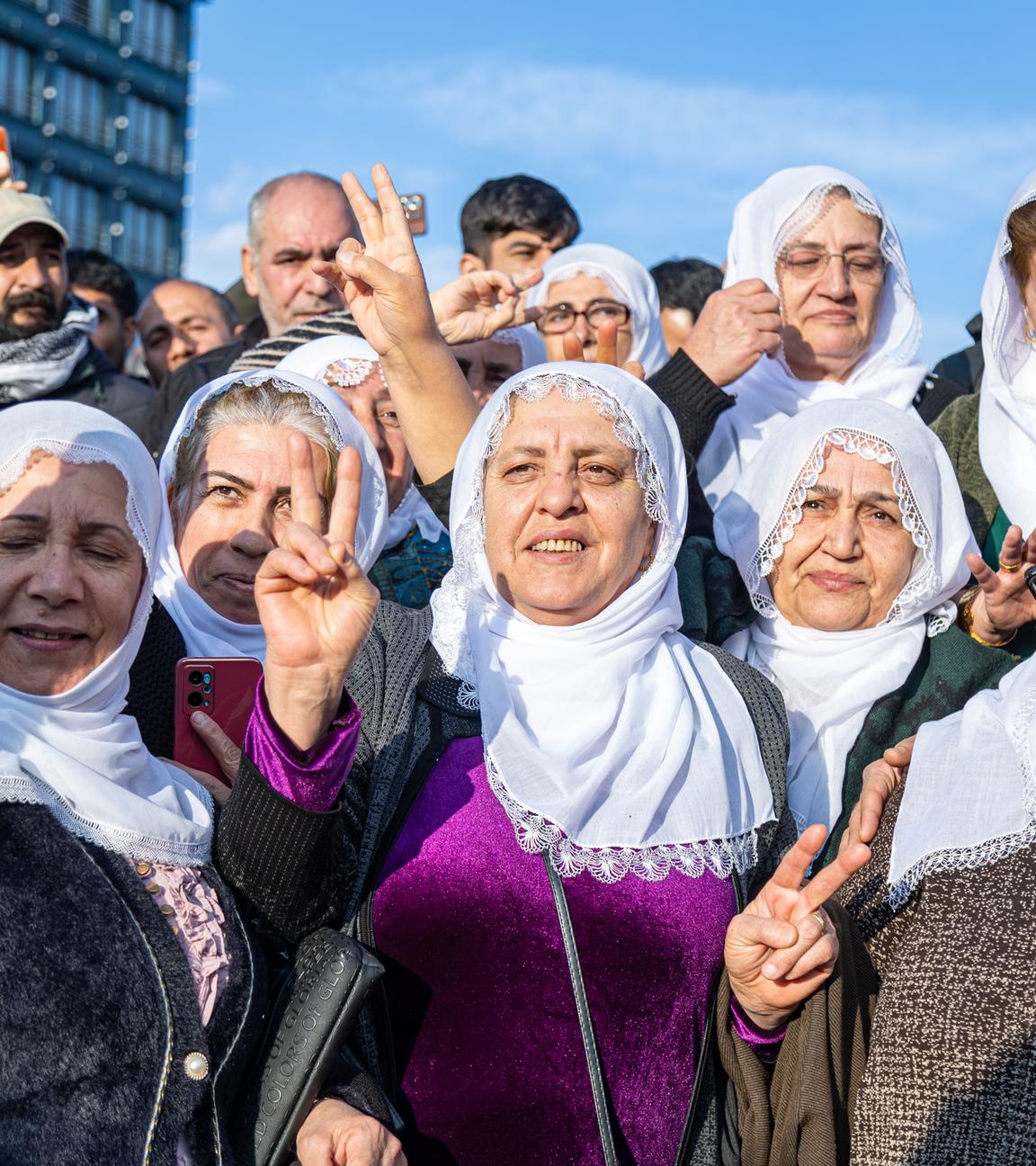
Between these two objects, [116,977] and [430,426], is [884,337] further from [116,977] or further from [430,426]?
[116,977]

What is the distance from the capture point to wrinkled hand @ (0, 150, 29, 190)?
19.1 feet

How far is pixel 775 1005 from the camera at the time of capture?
3.35 m

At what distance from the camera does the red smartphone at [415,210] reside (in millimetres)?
4893

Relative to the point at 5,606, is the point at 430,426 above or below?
above

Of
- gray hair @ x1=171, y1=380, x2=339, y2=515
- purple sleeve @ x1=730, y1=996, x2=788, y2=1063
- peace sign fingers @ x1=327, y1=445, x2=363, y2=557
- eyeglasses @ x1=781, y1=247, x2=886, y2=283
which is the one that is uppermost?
eyeglasses @ x1=781, y1=247, x2=886, y2=283

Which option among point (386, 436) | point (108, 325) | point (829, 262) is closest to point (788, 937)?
point (386, 436)

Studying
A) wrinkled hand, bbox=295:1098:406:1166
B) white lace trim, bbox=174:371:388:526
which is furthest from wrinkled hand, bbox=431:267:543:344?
wrinkled hand, bbox=295:1098:406:1166

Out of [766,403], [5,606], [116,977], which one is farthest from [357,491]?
[766,403]

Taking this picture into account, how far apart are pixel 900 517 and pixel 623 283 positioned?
2.25 metres

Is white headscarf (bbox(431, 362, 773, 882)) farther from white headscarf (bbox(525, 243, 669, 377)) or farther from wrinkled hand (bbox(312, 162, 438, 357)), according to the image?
white headscarf (bbox(525, 243, 669, 377))

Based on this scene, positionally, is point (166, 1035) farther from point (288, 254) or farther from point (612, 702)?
point (288, 254)

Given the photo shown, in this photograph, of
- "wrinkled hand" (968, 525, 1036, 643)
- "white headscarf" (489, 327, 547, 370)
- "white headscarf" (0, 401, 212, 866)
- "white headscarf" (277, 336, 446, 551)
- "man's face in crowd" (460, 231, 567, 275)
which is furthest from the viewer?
"man's face in crowd" (460, 231, 567, 275)

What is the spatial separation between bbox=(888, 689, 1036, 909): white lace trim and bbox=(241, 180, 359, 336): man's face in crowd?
11.9 feet

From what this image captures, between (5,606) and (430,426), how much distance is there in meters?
1.49
